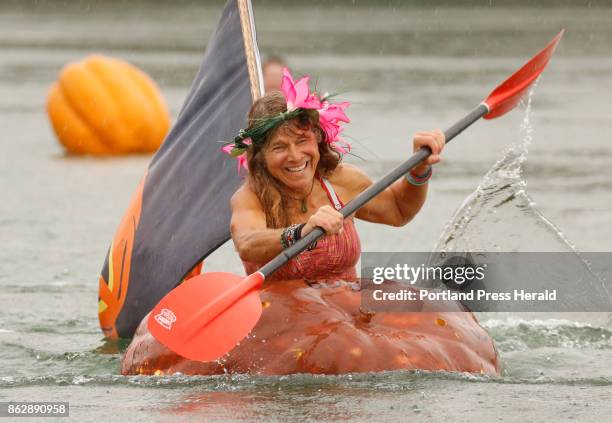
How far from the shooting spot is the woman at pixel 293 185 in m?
5.97

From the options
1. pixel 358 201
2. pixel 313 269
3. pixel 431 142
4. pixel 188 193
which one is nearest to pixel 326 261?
pixel 313 269

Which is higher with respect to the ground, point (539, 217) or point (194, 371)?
point (539, 217)

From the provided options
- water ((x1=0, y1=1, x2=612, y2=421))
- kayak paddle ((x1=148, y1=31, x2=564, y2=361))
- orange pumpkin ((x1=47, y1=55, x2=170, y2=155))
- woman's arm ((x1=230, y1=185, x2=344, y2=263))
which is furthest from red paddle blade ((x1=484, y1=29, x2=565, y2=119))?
orange pumpkin ((x1=47, y1=55, x2=170, y2=155))

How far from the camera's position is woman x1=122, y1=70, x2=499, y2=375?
569cm

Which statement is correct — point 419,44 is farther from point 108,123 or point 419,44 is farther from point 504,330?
point 504,330

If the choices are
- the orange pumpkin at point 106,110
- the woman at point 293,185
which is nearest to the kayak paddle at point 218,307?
the woman at point 293,185

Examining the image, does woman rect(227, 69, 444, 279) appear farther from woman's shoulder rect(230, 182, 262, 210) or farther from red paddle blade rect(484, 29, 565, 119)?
red paddle blade rect(484, 29, 565, 119)

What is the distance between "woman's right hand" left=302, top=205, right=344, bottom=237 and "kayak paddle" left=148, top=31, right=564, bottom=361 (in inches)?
1.0

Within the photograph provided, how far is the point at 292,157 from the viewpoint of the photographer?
19.5ft

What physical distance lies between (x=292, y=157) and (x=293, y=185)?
0.12 m

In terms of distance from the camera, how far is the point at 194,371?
588 centimetres

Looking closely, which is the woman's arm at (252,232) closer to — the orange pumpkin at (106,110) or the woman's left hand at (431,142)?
the woman's left hand at (431,142)

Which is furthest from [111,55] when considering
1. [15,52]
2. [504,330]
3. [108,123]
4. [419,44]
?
[504,330]

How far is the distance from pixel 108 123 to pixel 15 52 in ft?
32.3
